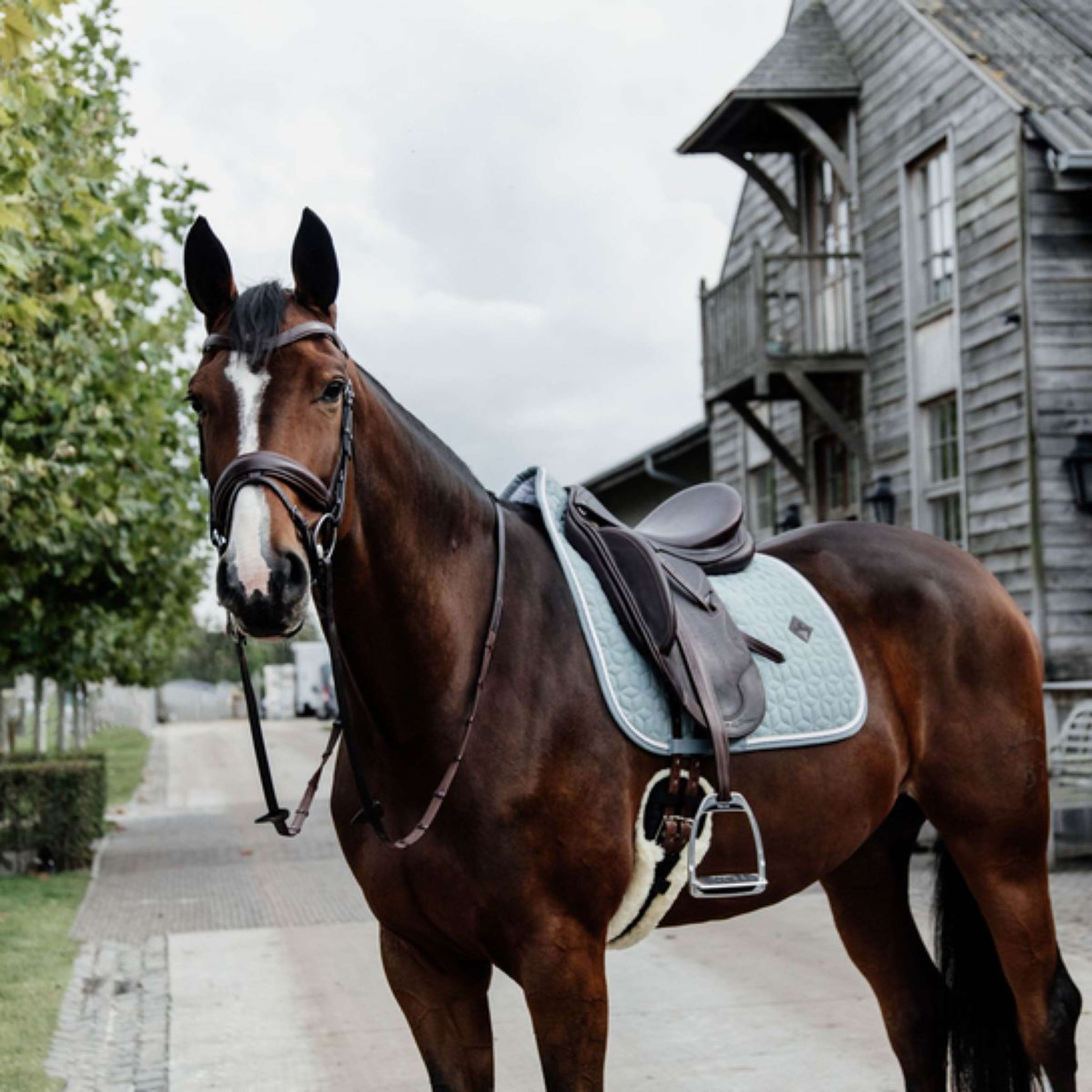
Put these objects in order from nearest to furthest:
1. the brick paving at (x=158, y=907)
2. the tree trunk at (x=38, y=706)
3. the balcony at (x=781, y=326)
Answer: the brick paving at (x=158, y=907)
the balcony at (x=781, y=326)
the tree trunk at (x=38, y=706)

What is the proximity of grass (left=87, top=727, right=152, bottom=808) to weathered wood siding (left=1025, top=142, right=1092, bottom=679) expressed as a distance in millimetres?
10037

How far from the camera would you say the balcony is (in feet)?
50.0

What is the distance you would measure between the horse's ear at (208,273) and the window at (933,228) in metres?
11.8

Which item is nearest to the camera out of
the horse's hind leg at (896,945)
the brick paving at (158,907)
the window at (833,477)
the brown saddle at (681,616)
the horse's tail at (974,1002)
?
the brown saddle at (681,616)

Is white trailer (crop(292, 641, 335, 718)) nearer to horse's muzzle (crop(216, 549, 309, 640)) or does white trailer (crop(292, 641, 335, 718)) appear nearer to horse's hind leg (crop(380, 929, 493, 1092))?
horse's hind leg (crop(380, 929, 493, 1092))

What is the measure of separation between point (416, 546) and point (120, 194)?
324 inches

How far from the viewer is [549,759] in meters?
3.17

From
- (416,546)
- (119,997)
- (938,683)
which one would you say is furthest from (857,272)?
(416,546)

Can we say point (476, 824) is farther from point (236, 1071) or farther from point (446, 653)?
point (236, 1071)

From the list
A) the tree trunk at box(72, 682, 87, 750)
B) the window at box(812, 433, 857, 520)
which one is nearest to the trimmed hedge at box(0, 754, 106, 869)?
the window at box(812, 433, 857, 520)

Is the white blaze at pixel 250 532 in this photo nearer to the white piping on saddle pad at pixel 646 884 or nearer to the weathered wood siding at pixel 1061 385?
the white piping on saddle pad at pixel 646 884

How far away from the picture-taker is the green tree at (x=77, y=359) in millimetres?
6742

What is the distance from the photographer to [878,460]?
50.2 feet

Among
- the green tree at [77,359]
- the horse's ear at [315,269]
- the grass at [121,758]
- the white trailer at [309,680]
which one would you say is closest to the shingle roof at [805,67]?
the green tree at [77,359]
